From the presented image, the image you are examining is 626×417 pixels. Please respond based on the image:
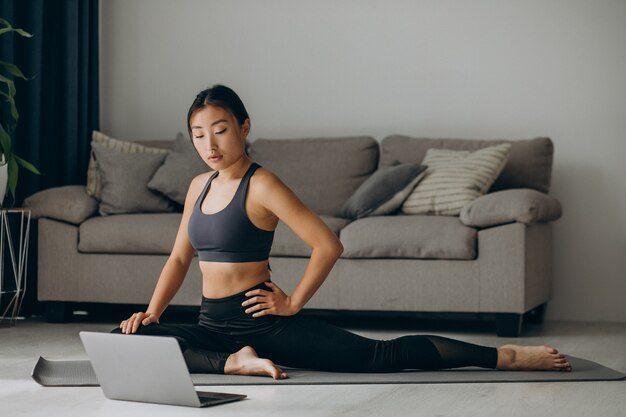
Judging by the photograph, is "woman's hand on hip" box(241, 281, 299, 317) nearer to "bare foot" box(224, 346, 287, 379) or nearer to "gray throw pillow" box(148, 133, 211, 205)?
"bare foot" box(224, 346, 287, 379)

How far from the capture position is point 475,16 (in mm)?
4996

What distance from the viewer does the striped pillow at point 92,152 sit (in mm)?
4645

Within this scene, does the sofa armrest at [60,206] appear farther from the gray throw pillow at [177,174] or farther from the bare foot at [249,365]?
the bare foot at [249,365]

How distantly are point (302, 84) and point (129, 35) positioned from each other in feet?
3.25

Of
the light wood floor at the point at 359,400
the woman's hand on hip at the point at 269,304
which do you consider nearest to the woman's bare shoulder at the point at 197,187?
the woman's hand on hip at the point at 269,304

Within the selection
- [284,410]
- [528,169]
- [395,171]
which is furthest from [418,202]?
[284,410]

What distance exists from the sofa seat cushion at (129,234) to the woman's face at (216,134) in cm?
156

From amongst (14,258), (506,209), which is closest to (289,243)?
(506,209)

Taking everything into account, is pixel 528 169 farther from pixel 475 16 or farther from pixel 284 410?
pixel 284 410

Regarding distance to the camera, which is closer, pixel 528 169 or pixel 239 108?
pixel 239 108

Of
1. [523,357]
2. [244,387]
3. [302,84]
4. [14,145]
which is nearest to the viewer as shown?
[244,387]

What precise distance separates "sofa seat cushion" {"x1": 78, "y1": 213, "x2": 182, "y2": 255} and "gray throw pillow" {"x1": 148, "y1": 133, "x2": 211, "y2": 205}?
0.22 meters

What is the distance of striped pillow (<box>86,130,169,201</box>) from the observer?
15.2 ft

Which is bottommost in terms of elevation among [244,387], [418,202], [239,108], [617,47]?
[244,387]
